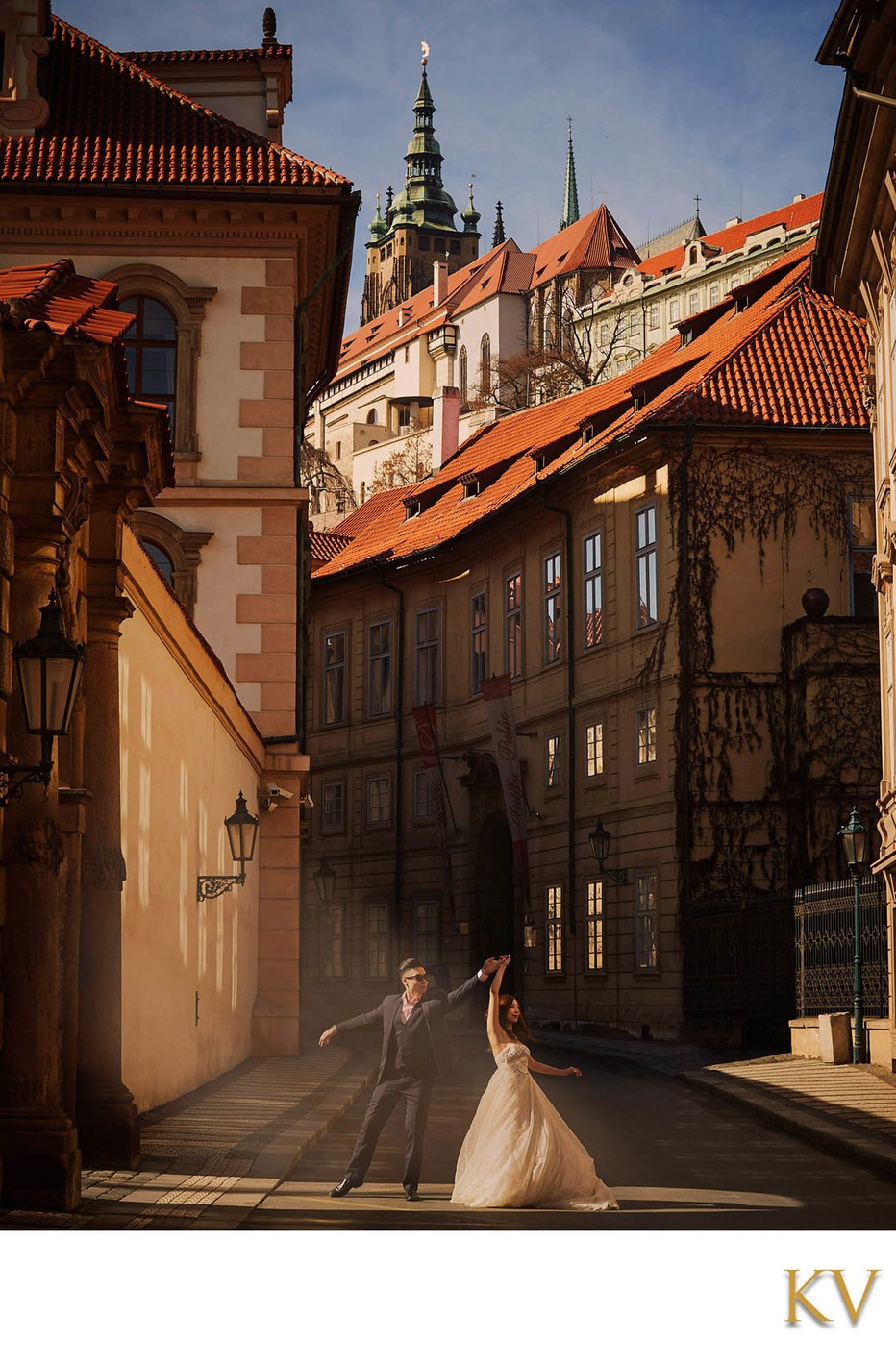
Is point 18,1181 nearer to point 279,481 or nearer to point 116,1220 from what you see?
point 116,1220

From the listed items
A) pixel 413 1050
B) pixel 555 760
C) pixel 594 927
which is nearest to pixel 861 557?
pixel 555 760

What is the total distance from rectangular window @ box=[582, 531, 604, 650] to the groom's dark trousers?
952 cm

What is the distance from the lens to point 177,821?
11.6 meters

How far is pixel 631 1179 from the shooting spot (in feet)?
27.5

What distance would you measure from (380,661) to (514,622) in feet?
3.52

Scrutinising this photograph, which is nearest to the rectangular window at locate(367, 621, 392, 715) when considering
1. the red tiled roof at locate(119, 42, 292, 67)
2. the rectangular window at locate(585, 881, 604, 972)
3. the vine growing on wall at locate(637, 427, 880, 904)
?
the rectangular window at locate(585, 881, 604, 972)

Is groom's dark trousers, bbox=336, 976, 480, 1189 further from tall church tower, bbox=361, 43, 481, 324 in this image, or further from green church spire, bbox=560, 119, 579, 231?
tall church tower, bbox=361, 43, 481, 324

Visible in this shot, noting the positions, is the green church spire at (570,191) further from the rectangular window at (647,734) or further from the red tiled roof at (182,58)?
the rectangular window at (647,734)

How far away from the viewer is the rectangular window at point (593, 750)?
55.8 feet

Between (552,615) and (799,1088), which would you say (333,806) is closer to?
(552,615)

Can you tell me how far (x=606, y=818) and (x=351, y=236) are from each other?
5740 mm

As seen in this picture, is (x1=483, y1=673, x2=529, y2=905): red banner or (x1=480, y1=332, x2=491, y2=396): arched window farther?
(x1=480, y1=332, x2=491, y2=396): arched window

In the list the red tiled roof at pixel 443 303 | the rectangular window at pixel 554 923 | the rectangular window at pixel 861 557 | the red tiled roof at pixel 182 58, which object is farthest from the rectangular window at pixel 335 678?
the red tiled roof at pixel 443 303

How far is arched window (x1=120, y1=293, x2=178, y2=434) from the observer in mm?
16750
